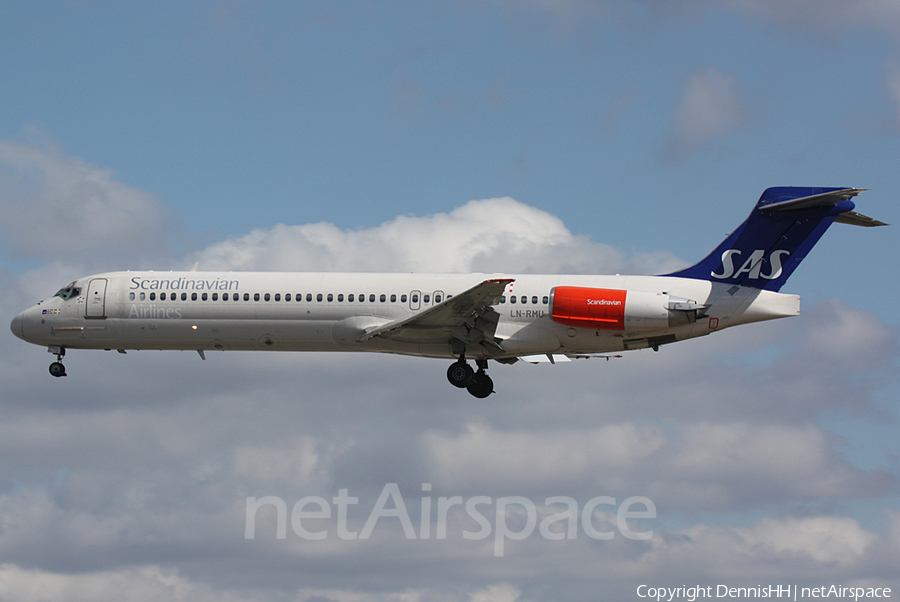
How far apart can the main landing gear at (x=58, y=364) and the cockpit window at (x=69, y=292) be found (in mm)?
1834

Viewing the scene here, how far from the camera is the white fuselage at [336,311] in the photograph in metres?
35.0

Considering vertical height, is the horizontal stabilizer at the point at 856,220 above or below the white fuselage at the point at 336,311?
above

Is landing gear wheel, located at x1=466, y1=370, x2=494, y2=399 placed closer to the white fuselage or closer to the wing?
the white fuselage

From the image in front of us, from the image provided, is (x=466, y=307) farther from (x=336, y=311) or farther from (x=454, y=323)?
(x=336, y=311)

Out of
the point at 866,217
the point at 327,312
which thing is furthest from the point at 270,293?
the point at 866,217

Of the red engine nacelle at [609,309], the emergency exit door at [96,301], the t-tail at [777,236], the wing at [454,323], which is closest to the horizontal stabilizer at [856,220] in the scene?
the t-tail at [777,236]

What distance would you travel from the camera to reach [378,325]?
36062 millimetres

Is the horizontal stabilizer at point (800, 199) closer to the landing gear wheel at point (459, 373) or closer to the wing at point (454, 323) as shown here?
the wing at point (454, 323)

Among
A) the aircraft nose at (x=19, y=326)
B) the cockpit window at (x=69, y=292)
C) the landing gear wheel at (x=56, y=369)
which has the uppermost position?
the cockpit window at (x=69, y=292)

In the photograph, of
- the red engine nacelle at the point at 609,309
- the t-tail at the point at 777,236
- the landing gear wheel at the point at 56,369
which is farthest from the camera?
the landing gear wheel at the point at 56,369

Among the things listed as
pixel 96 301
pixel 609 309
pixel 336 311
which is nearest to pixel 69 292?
pixel 96 301

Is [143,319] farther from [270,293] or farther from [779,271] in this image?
[779,271]

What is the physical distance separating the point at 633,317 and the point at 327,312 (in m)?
9.95

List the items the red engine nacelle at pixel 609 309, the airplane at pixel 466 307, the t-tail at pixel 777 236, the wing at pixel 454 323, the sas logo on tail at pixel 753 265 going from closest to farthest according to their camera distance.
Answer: the wing at pixel 454 323, the red engine nacelle at pixel 609 309, the airplane at pixel 466 307, the t-tail at pixel 777 236, the sas logo on tail at pixel 753 265
